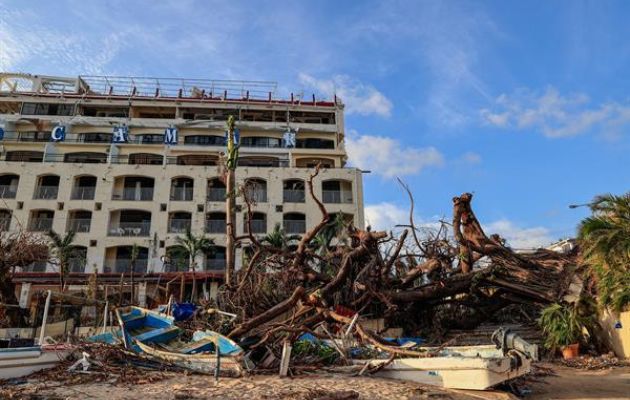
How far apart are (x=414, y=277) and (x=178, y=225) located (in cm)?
2218

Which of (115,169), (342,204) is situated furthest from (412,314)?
(115,169)

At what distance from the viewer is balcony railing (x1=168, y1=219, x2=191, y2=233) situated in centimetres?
3388

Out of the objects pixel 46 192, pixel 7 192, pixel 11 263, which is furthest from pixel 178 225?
pixel 11 263

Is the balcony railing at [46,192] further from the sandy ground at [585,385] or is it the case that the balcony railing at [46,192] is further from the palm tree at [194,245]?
the sandy ground at [585,385]

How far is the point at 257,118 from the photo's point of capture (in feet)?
136

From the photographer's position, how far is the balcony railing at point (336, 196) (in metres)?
35.7

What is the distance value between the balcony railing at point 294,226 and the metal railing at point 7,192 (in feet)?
63.2

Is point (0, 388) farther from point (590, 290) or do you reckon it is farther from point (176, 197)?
point (176, 197)

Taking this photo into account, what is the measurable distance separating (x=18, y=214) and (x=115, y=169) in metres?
7.07

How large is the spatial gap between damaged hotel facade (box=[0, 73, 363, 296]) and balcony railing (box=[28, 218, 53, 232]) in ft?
0.44

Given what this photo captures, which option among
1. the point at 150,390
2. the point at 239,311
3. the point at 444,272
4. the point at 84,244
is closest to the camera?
the point at 150,390

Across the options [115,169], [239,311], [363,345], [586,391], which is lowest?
[586,391]

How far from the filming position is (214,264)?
32906 millimetres

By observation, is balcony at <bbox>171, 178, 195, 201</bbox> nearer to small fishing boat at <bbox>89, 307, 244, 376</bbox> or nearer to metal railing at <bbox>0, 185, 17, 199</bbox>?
metal railing at <bbox>0, 185, 17, 199</bbox>
